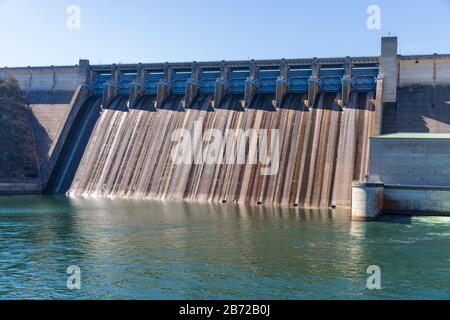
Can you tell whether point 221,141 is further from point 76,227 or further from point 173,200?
point 76,227

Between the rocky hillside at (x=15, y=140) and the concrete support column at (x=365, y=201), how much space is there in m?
34.6

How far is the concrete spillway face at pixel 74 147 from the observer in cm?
5678

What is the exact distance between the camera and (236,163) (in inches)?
1999

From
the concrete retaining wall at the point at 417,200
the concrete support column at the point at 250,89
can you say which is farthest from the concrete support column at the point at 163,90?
the concrete retaining wall at the point at 417,200

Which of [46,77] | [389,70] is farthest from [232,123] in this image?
[46,77]

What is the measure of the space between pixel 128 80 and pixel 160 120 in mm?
8770

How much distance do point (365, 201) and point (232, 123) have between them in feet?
69.3

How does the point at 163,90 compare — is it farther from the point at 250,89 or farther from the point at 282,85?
the point at 282,85

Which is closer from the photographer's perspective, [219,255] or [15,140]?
[219,255]

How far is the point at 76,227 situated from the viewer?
33156mm

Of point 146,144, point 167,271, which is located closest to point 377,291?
point 167,271
